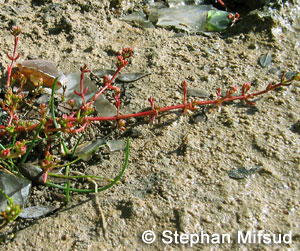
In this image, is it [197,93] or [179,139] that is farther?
[197,93]

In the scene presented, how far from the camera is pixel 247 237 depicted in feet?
5.06

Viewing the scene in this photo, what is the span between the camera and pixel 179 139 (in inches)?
76.3

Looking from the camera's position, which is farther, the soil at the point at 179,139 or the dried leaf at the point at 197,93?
the dried leaf at the point at 197,93

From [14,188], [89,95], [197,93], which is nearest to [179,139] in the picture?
[197,93]

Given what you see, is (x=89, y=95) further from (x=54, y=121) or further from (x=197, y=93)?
(x=197, y=93)

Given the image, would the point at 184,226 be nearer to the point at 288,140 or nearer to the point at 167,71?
the point at 288,140

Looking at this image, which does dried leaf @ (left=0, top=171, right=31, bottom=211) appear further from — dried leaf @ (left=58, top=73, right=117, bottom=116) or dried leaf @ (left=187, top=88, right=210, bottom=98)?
dried leaf @ (left=187, top=88, right=210, bottom=98)

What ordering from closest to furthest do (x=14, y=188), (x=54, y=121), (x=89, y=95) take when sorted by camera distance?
(x=14, y=188) < (x=54, y=121) < (x=89, y=95)

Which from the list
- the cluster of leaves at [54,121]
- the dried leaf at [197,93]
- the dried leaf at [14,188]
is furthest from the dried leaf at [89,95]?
the dried leaf at [14,188]

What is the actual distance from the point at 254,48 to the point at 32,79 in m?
1.33

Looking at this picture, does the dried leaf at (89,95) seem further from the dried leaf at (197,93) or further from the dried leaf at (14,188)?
the dried leaf at (14,188)

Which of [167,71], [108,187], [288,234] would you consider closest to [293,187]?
[288,234]

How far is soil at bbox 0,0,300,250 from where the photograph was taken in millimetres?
1578

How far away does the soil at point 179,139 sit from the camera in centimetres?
158
